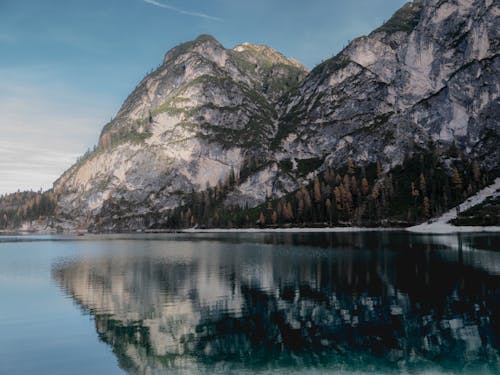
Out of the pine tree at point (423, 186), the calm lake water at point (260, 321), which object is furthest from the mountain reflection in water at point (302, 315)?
the pine tree at point (423, 186)

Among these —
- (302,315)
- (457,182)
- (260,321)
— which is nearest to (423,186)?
(457,182)

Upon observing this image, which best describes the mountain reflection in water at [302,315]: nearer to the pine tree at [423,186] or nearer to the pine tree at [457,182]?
the pine tree at [423,186]

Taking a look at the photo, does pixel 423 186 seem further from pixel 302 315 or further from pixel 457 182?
pixel 302 315

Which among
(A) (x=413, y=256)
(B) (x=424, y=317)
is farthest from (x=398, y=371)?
(A) (x=413, y=256)

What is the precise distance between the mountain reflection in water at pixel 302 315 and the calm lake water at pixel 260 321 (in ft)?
0.38

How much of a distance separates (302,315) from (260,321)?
11.7 ft

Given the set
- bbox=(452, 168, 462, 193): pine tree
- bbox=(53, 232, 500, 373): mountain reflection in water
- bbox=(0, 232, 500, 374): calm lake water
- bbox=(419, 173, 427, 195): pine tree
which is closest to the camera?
bbox=(0, 232, 500, 374): calm lake water

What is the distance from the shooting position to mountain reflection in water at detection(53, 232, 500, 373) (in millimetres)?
20984

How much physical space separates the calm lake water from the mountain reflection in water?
0.38 feet

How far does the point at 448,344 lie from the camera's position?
22453 mm

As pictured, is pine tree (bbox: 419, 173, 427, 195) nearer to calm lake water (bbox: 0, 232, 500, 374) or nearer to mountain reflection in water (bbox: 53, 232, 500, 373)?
mountain reflection in water (bbox: 53, 232, 500, 373)

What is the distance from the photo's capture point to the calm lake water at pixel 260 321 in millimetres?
20719

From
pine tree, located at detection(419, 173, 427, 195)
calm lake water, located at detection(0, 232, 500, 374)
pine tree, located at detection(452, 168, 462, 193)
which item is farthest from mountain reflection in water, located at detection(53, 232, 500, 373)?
pine tree, located at detection(452, 168, 462, 193)

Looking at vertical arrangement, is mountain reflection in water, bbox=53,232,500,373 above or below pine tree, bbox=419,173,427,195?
below
